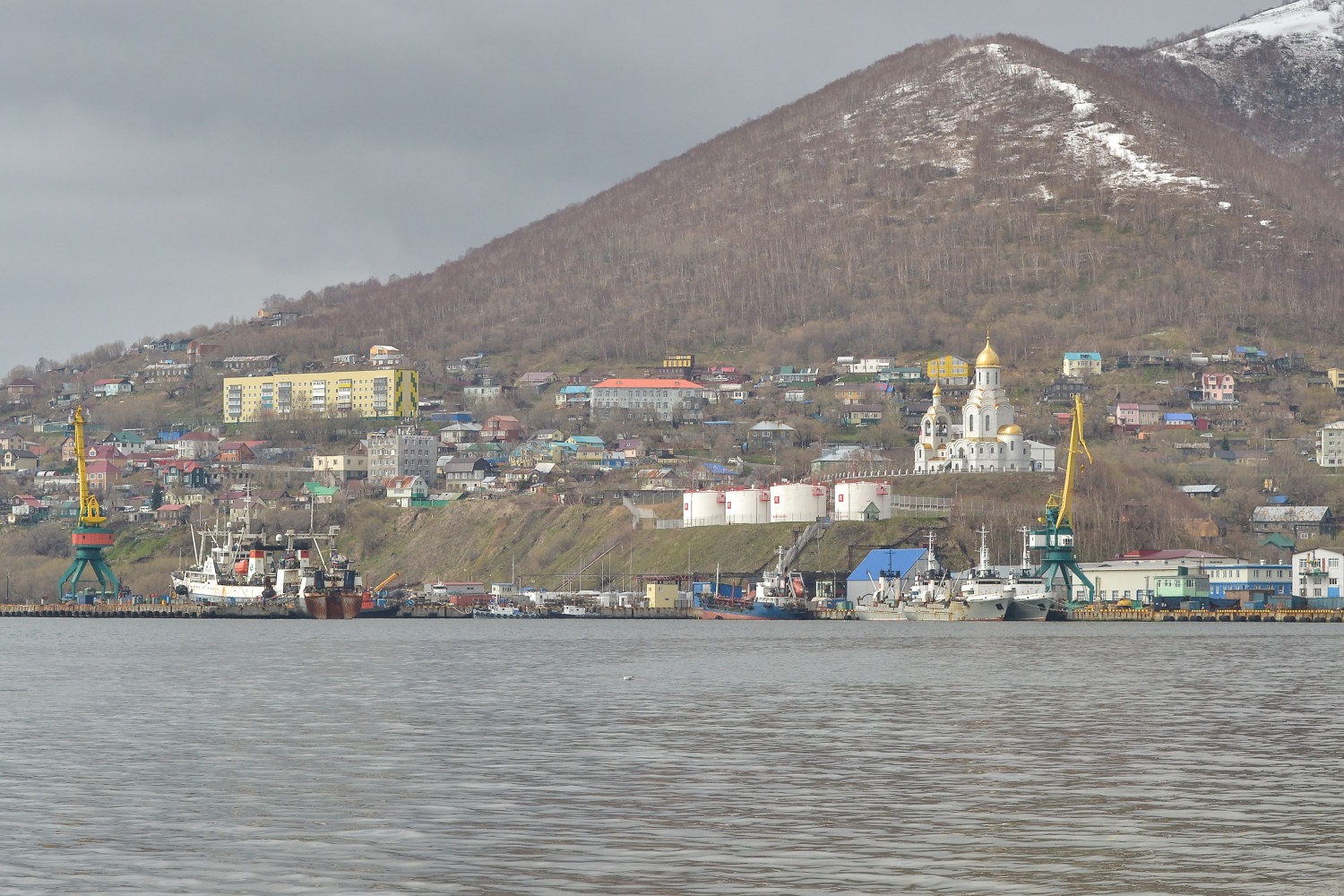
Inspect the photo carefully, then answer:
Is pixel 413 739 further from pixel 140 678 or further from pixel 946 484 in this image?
pixel 946 484

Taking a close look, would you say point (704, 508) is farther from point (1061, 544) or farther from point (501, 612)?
point (1061, 544)

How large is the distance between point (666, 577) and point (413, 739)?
135091 millimetres

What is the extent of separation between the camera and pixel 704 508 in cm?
19338

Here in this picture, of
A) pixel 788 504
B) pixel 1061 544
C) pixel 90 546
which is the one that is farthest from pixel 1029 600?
pixel 90 546

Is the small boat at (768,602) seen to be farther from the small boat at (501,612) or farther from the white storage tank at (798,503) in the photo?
the small boat at (501,612)

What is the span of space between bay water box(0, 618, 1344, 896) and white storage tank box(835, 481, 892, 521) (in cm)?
10609

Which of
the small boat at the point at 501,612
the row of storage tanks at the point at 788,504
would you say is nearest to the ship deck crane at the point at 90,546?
the small boat at the point at 501,612

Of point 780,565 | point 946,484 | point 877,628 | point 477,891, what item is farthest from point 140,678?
point 946,484

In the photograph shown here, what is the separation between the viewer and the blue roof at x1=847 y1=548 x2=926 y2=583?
169 m

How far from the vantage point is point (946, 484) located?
190625mm

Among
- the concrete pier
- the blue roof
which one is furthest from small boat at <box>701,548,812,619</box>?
the concrete pier

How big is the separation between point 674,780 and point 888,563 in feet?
443

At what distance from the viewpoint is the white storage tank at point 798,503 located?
18538 centimetres

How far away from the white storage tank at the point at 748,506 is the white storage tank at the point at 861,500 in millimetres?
7862
